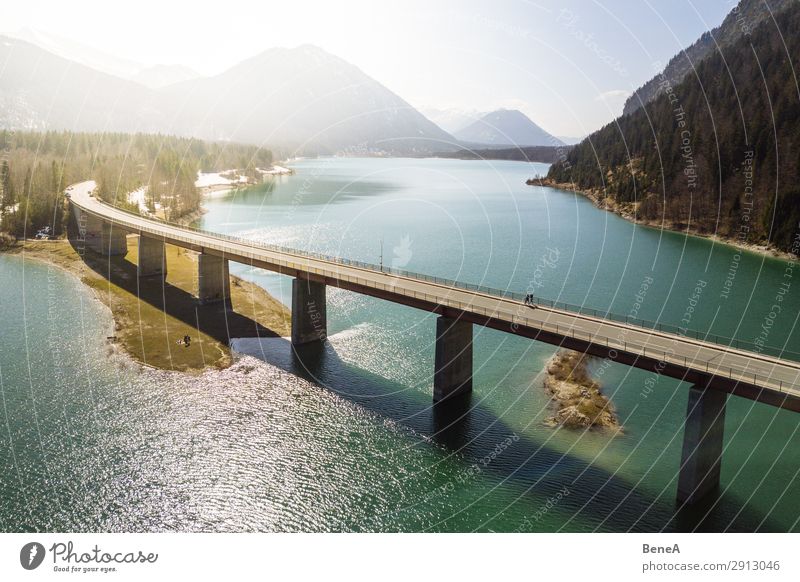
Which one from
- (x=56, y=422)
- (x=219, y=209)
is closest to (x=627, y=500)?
(x=56, y=422)

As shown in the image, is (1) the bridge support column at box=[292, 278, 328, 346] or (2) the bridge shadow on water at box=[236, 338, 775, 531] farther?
(1) the bridge support column at box=[292, 278, 328, 346]

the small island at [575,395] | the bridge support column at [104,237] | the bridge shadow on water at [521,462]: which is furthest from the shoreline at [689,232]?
the bridge support column at [104,237]

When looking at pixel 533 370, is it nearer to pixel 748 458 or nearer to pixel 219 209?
pixel 748 458

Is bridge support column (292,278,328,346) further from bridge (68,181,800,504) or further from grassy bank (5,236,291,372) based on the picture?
grassy bank (5,236,291,372)

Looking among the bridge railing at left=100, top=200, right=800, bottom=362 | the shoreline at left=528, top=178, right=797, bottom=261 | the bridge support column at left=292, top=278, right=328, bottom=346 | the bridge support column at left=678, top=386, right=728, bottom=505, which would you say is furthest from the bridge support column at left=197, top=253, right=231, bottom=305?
the shoreline at left=528, top=178, right=797, bottom=261

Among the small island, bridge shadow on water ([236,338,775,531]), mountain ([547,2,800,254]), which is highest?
mountain ([547,2,800,254])

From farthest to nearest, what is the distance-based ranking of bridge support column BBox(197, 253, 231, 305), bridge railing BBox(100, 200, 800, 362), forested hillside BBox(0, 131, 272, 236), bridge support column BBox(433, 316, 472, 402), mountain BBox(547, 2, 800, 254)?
mountain BBox(547, 2, 800, 254)
forested hillside BBox(0, 131, 272, 236)
bridge support column BBox(197, 253, 231, 305)
bridge support column BBox(433, 316, 472, 402)
bridge railing BBox(100, 200, 800, 362)

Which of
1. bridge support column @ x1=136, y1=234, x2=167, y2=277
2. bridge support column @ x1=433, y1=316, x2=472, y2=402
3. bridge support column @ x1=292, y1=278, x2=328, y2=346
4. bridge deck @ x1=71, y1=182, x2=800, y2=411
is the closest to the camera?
bridge deck @ x1=71, y1=182, x2=800, y2=411
